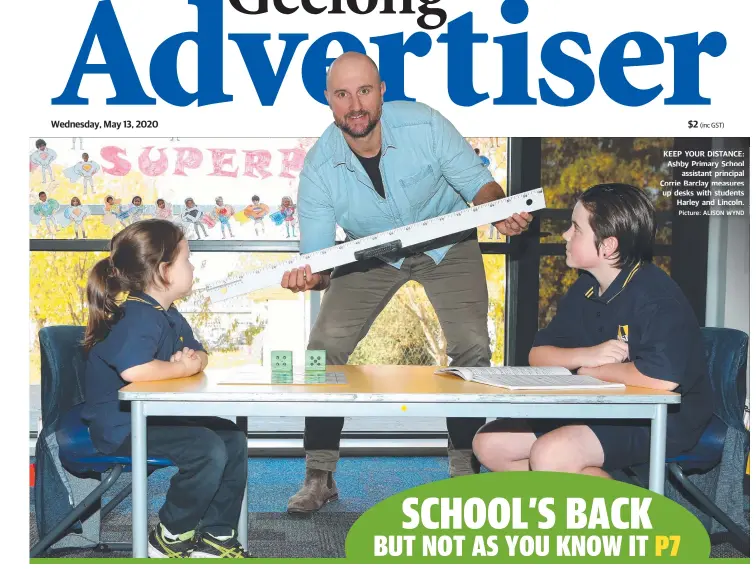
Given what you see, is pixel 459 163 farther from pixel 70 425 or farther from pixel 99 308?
pixel 70 425

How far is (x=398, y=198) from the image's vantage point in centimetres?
320

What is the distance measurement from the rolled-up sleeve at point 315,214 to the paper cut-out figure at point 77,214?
2.90ft

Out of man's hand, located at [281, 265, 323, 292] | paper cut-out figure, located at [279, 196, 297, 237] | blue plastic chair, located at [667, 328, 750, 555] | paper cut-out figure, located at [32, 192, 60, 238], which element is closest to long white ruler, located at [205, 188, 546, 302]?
man's hand, located at [281, 265, 323, 292]

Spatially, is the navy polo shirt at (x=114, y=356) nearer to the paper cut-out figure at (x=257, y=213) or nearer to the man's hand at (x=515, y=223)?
the man's hand at (x=515, y=223)

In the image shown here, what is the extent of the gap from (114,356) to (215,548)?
0.58 m

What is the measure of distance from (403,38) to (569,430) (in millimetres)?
1182

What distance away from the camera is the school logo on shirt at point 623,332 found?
235 centimetres

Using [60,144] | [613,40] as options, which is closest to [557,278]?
[613,40]

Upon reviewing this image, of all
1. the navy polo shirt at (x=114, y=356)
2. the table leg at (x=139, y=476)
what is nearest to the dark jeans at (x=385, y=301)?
the navy polo shirt at (x=114, y=356)

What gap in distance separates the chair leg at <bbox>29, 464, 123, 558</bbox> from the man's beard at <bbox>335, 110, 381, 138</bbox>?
4.23 ft

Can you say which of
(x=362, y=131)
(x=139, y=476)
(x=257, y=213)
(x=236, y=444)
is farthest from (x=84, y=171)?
(x=139, y=476)

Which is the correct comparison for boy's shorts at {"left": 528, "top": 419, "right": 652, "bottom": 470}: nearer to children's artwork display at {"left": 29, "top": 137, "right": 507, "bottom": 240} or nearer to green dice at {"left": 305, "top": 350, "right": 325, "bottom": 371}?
green dice at {"left": 305, "top": 350, "right": 325, "bottom": 371}

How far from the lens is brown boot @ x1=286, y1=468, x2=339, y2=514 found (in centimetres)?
322

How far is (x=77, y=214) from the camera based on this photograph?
11.3 feet
